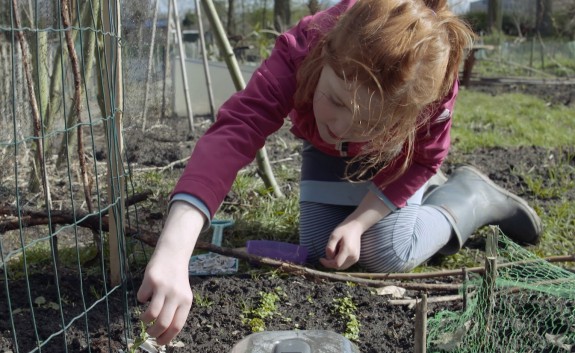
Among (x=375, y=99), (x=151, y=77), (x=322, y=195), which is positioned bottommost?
(x=322, y=195)

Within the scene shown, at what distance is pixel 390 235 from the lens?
2.54m

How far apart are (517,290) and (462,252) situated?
73cm

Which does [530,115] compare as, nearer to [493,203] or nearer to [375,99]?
[493,203]

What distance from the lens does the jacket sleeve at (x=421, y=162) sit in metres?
2.33

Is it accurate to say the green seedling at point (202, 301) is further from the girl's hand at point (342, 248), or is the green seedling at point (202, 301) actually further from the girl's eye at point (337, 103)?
the girl's eye at point (337, 103)

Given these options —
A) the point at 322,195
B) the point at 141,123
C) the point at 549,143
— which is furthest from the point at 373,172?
the point at 549,143

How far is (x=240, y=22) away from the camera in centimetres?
2089

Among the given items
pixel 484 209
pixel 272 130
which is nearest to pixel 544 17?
pixel 484 209

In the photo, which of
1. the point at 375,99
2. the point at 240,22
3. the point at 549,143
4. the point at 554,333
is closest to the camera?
the point at 375,99

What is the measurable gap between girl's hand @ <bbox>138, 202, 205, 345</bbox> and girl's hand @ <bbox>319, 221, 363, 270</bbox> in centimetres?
76

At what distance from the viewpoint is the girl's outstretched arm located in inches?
80.9

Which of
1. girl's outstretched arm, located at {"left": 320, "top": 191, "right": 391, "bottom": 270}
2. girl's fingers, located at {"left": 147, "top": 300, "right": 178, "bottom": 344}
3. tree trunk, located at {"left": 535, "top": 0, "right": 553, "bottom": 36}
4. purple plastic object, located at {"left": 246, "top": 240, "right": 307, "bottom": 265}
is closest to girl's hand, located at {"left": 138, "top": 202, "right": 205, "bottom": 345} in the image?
girl's fingers, located at {"left": 147, "top": 300, "right": 178, "bottom": 344}

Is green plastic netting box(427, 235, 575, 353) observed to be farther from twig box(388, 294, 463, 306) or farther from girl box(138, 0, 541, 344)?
girl box(138, 0, 541, 344)

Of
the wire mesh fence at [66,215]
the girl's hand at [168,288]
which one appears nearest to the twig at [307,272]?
the wire mesh fence at [66,215]
